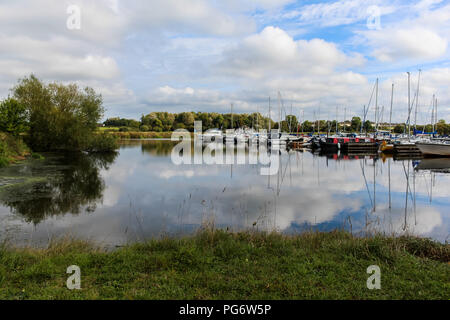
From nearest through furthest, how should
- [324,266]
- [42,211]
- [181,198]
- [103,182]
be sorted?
[324,266]
[42,211]
[181,198]
[103,182]

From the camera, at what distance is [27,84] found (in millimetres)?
37062

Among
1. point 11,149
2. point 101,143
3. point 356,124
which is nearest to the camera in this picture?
point 11,149

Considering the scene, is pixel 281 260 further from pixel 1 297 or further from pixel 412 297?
pixel 1 297

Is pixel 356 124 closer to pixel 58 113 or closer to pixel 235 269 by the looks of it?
pixel 58 113

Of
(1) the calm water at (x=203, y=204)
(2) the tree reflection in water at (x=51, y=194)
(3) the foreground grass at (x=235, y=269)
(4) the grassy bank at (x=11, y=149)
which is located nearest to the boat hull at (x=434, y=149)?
(1) the calm water at (x=203, y=204)

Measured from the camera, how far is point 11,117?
31.1 metres

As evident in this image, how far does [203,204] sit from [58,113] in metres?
33.0

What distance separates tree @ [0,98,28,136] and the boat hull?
158 feet

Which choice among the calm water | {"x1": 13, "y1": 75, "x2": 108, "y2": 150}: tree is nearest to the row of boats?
the calm water

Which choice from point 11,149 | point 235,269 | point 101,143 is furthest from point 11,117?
point 235,269

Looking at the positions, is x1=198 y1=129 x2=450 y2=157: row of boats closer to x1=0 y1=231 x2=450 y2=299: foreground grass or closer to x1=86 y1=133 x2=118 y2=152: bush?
x1=86 y1=133 x2=118 y2=152: bush

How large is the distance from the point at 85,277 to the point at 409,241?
7149mm

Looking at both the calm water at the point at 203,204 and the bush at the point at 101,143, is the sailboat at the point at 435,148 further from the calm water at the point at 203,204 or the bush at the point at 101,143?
the bush at the point at 101,143
